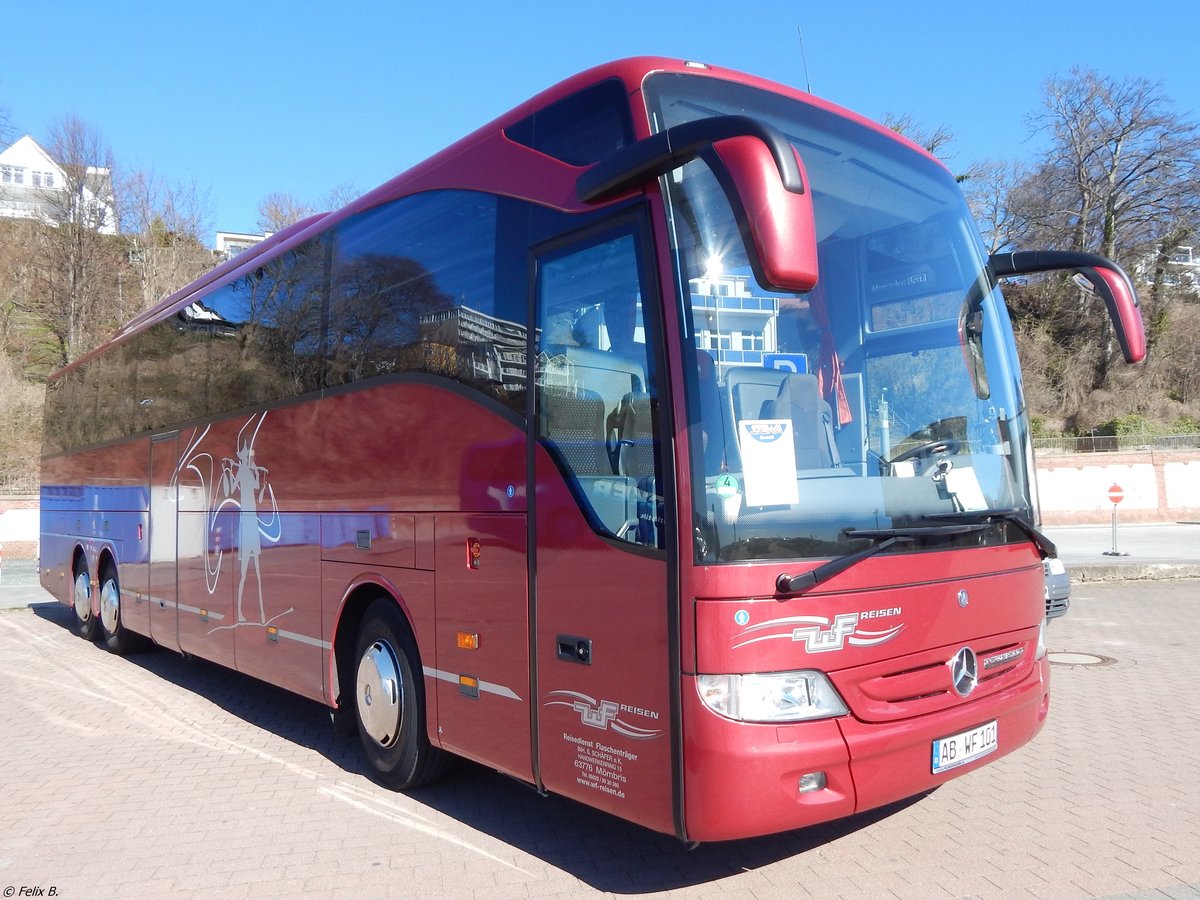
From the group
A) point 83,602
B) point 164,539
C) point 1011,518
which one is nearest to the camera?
point 1011,518

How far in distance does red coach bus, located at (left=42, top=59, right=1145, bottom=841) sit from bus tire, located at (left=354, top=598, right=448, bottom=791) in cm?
2

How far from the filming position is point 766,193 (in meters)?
3.29

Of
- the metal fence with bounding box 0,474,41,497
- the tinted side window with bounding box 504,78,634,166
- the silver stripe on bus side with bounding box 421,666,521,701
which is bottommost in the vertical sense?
the silver stripe on bus side with bounding box 421,666,521,701

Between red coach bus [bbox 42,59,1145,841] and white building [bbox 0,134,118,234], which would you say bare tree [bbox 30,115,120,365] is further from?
red coach bus [bbox 42,59,1145,841]

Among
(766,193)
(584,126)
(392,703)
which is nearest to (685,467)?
(766,193)

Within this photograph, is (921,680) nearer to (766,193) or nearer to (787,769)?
(787,769)

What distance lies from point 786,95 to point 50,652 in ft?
35.9

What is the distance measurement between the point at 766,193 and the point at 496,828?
11.9 ft

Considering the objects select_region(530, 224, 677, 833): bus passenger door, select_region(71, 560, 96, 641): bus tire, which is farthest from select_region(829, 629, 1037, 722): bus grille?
select_region(71, 560, 96, 641): bus tire

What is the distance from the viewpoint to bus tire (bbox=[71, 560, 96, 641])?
484 inches

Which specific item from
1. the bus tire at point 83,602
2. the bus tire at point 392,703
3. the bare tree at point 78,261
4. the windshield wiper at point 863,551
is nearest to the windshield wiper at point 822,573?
the windshield wiper at point 863,551

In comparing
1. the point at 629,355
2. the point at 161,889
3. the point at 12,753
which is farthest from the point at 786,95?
the point at 12,753

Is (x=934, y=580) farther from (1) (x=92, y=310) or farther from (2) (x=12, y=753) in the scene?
(1) (x=92, y=310)

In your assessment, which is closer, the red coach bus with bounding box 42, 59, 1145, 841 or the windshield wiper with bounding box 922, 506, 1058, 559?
the red coach bus with bounding box 42, 59, 1145, 841
